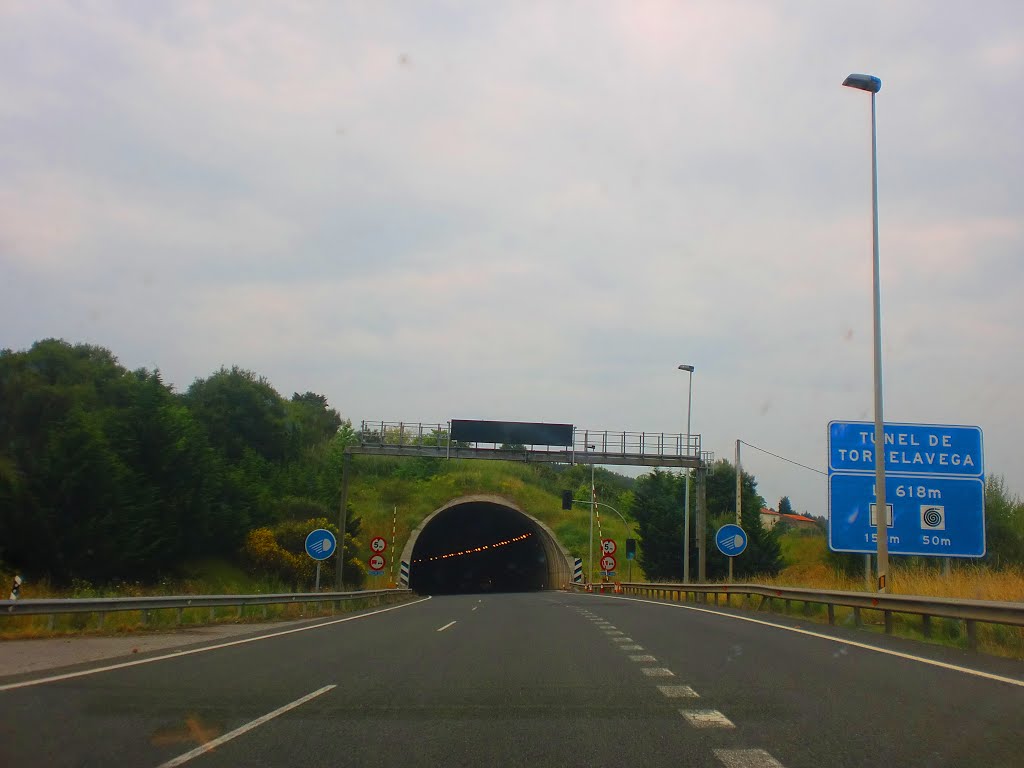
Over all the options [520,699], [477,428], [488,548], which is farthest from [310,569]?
[488,548]

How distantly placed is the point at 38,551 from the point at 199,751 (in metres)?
29.3

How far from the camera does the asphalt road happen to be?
6543 mm

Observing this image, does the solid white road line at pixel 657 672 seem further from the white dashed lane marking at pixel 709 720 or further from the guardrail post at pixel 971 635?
the guardrail post at pixel 971 635

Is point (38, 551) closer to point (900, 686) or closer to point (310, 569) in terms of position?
point (310, 569)


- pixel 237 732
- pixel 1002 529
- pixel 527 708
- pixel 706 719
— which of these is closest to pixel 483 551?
pixel 1002 529

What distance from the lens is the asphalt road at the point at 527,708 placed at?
21.5 ft

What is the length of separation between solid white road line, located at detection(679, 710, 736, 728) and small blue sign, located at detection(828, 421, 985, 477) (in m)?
13.6

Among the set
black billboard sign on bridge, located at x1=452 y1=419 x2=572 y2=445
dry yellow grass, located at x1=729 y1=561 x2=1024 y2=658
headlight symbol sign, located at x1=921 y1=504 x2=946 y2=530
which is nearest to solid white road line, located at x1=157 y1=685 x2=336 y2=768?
dry yellow grass, located at x1=729 y1=561 x2=1024 y2=658

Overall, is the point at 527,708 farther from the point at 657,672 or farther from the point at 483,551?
the point at 483,551

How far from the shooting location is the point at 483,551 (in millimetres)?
89125

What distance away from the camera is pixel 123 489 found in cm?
3509

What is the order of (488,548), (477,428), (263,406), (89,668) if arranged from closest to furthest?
(89,668) < (477,428) < (263,406) < (488,548)

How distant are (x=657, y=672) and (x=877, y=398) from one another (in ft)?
38.4

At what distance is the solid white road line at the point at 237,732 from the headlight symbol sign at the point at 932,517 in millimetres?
14336
